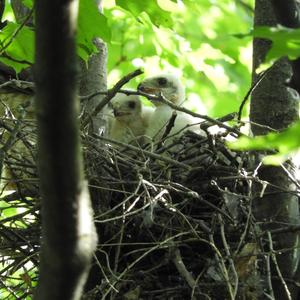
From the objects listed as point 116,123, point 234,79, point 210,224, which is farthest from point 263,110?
point 234,79

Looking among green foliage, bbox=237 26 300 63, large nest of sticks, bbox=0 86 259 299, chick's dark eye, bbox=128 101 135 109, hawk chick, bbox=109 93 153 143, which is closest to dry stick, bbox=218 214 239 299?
large nest of sticks, bbox=0 86 259 299

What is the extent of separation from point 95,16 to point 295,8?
913 millimetres

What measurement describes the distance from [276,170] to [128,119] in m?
1.66

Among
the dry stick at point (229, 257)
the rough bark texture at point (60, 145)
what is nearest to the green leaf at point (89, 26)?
the dry stick at point (229, 257)

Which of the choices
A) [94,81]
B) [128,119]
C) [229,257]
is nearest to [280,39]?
[229,257]

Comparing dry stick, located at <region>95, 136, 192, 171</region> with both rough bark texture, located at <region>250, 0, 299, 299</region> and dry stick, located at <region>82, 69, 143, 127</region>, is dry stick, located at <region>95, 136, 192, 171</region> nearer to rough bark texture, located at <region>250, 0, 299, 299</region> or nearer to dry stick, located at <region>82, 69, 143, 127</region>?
dry stick, located at <region>82, 69, 143, 127</region>

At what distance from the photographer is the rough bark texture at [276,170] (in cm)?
322

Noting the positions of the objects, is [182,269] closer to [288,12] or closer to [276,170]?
[276,170]

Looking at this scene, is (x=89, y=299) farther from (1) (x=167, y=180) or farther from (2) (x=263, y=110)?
(2) (x=263, y=110)

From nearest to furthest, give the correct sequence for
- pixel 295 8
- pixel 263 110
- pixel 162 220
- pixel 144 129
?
1. pixel 295 8
2. pixel 162 220
3. pixel 263 110
4. pixel 144 129

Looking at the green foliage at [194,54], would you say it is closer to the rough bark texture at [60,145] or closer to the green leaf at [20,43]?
the green leaf at [20,43]

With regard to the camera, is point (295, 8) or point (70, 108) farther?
point (295, 8)

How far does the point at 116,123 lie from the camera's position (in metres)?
4.95

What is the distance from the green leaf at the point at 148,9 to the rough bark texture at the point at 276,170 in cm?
47
